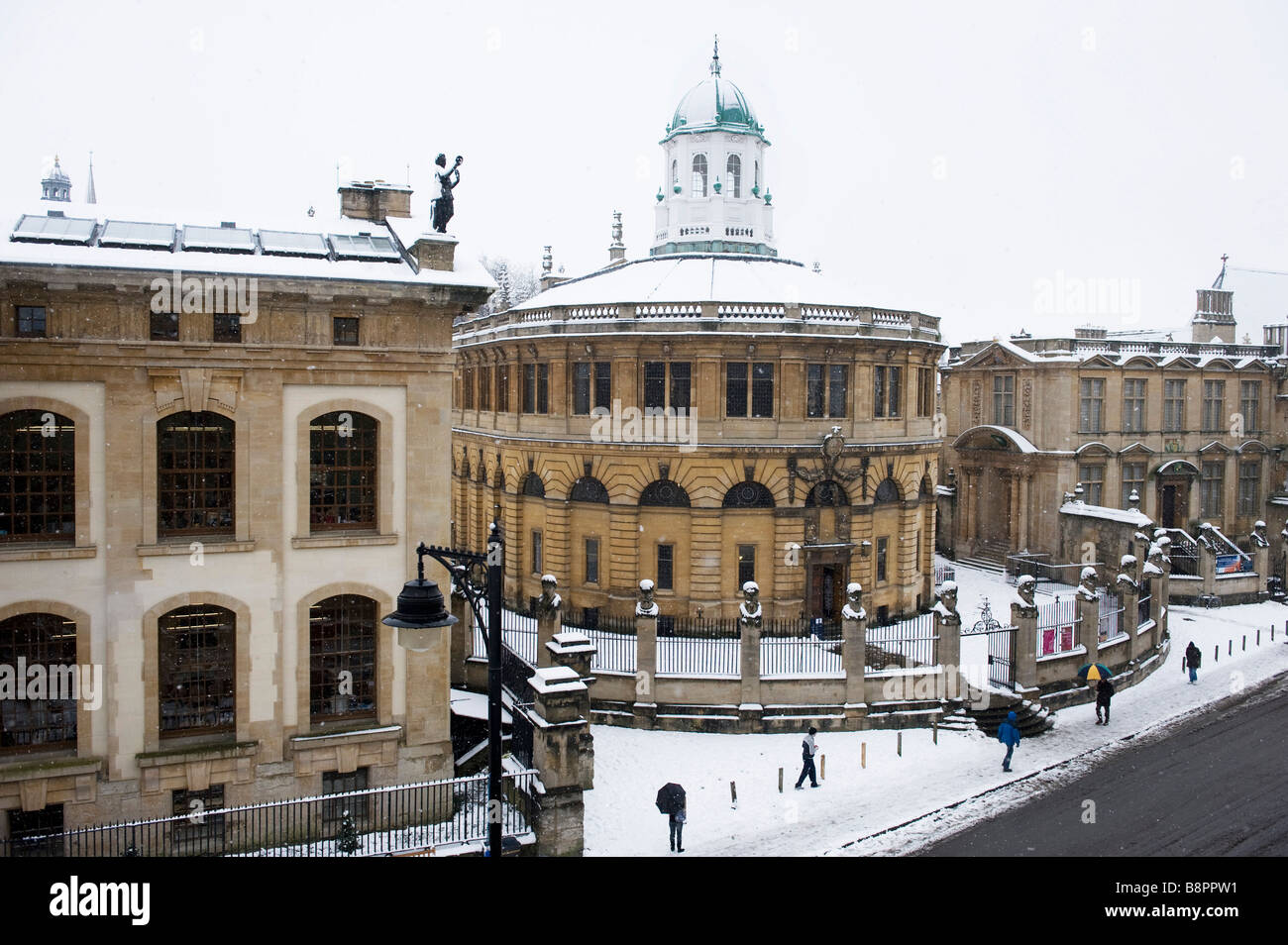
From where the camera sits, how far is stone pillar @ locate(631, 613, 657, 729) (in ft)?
82.0

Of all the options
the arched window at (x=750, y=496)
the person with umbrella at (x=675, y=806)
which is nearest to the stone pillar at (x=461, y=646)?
the person with umbrella at (x=675, y=806)

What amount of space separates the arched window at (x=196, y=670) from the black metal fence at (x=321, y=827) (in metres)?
1.64

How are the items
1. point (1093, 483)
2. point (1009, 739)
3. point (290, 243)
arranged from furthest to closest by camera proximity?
point (1093, 483), point (1009, 739), point (290, 243)

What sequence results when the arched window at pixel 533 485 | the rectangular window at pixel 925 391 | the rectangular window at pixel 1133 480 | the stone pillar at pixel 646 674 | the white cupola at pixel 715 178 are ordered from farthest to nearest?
the rectangular window at pixel 1133 480, the white cupola at pixel 715 178, the rectangular window at pixel 925 391, the arched window at pixel 533 485, the stone pillar at pixel 646 674

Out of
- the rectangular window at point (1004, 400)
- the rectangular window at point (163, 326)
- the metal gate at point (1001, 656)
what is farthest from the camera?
the rectangular window at point (1004, 400)

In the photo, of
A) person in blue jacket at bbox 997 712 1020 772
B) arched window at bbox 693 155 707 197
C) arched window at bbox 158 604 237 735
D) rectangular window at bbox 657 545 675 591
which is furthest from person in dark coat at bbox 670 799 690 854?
arched window at bbox 693 155 707 197

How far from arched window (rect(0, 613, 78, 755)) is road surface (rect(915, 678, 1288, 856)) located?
15602 mm

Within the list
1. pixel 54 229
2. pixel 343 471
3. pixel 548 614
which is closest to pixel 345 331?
pixel 343 471

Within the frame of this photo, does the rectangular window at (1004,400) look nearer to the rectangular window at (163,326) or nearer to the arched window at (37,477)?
the rectangular window at (163,326)

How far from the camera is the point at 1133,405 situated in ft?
152

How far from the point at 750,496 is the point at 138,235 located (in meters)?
20.9

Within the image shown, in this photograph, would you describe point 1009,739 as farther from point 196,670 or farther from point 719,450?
point 196,670

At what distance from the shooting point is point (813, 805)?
2125cm

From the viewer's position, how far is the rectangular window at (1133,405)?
46.1 metres
